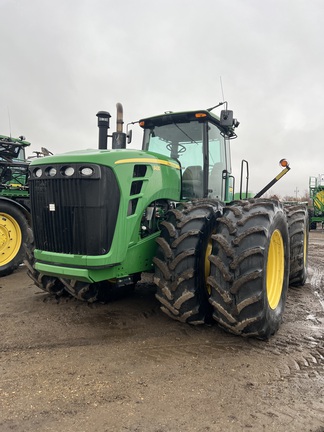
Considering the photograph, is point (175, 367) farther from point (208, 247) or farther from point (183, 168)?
point (183, 168)

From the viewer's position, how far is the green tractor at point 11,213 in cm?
621

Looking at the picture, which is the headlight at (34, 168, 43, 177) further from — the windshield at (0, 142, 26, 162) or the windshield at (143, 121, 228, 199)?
the windshield at (0, 142, 26, 162)

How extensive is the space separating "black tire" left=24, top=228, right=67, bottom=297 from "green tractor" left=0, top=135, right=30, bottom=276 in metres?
2.33

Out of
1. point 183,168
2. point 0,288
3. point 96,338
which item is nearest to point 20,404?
point 96,338

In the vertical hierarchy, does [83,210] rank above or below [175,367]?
above

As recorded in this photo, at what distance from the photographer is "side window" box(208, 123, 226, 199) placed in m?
4.49

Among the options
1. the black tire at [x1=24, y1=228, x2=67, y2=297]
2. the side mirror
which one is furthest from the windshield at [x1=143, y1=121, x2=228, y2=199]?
the black tire at [x1=24, y1=228, x2=67, y2=297]

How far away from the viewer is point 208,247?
3545 mm

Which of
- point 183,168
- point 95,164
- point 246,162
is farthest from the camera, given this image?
point 246,162

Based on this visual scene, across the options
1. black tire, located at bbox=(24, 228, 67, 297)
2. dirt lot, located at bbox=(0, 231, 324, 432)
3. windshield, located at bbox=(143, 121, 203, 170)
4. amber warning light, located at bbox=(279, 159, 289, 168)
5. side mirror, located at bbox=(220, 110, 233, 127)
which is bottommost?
dirt lot, located at bbox=(0, 231, 324, 432)

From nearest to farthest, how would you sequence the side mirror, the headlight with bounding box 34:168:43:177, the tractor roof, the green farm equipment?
the headlight with bounding box 34:168:43:177 → the side mirror → the tractor roof → the green farm equipment

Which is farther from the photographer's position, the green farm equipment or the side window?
the green farm equipment

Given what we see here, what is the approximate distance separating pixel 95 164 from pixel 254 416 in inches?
88.3

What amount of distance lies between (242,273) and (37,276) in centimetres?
246
